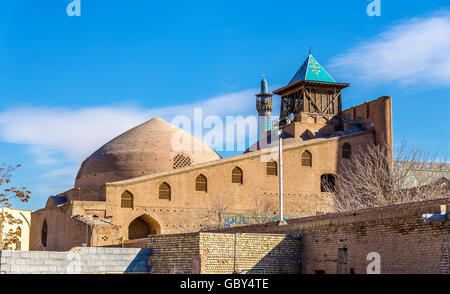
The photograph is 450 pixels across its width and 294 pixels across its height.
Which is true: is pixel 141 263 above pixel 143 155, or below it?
below

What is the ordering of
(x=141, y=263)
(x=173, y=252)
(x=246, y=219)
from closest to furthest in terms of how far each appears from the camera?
(x=173, y=252) < (x=141, y=263) < (x=246, y=219)

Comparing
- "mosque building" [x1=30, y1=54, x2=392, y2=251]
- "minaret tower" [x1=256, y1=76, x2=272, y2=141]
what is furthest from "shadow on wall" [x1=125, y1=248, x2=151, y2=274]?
"minaret tower" [x1=256, y1=76, x2=272, y2=141]

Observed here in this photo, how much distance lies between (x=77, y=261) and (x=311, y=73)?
83.5ft

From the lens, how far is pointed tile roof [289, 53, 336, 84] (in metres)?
37.5

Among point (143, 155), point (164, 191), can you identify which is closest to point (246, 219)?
point (164, 191)

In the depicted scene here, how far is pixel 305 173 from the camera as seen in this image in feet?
104

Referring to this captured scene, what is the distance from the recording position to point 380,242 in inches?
519

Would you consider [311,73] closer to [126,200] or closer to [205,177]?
[205,177]

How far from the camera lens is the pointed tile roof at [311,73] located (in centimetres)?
3753

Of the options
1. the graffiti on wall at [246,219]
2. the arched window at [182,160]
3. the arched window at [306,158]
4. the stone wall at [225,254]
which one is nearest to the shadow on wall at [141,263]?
the stone wall at [225,254]

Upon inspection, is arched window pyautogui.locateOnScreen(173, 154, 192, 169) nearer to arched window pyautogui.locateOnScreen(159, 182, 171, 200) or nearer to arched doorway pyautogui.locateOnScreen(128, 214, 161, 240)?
arched doorway pyautogui.locateOnScreen(128, 214, 161, 240)
